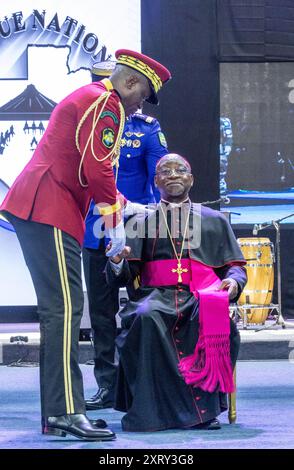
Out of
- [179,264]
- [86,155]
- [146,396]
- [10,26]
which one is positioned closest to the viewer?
[86,155]

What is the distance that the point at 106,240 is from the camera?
480 centimetres

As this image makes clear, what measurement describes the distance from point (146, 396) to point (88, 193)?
0.90 metres

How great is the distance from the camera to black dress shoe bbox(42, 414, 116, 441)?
3773mm

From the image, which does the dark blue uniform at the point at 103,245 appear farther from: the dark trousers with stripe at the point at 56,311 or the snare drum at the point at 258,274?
the snare drum at the point at 258,274

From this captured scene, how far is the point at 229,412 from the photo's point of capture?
4.36m

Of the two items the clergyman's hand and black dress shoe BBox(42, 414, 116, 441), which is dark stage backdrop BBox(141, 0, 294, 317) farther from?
black dress shoe BBox(42, 414, 116, 441)

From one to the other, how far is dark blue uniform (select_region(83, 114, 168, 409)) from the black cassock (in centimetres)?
34

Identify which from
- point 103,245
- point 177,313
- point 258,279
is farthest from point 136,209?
point 258,279

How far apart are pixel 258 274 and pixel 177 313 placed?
3.62 metres

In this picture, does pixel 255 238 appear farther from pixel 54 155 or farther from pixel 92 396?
pixel 54 155

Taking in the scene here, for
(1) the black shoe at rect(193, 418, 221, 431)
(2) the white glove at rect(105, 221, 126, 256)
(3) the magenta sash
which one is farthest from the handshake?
(1) the black shoe at rect(193, 418, 221, 431)

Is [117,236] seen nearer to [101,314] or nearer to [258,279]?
[101,314]

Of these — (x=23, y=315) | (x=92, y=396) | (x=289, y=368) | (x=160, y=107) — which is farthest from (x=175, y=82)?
(x=92, y=396)

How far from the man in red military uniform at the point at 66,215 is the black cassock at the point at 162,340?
16.4 inches
